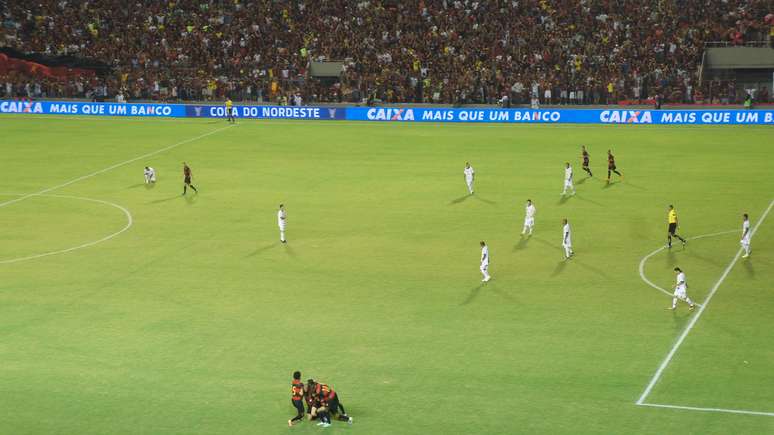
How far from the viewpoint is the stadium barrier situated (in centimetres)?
6844

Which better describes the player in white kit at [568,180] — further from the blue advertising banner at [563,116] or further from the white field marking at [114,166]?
the white field marking at [114,166]

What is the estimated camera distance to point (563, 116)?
234 feet

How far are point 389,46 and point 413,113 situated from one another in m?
8.56

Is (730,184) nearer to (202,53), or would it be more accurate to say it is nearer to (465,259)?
(465,259)

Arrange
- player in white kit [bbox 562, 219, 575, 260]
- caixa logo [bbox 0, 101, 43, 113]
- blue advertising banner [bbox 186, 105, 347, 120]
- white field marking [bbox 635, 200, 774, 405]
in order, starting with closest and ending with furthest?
white field marking [bbox 635, 200, 774, 405] → player in white kit [bbox 562, 219, 575, 260] → blue advertising banner [bbox 186, 105, 347, 120] → caixa logo [bbox 0, 101, 43, 113]

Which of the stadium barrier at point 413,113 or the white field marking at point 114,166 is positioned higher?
the stadium barrier at point 413,113

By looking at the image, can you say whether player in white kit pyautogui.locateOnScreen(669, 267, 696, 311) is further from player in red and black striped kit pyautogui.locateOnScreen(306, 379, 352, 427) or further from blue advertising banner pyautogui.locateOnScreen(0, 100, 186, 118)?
blue advertising banner pyautogui.locateOnScreen(0, 100, 186, 118)

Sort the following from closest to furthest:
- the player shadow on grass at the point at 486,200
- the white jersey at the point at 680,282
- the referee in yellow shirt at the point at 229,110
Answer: the white jersey at the point at 680,282 < the player shadow on grass at the point at 486,200 < the referee in yellow shirt at the point at 229,110

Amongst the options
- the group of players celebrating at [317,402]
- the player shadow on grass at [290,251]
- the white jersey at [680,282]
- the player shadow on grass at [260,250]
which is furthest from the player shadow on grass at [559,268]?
the group of players celebrating at [317,402]

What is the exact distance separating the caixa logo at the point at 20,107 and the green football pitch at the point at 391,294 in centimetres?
2262

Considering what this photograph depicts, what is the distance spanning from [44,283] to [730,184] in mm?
34747

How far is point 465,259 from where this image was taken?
38.9 meters

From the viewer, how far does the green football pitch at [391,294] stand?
25.3 m

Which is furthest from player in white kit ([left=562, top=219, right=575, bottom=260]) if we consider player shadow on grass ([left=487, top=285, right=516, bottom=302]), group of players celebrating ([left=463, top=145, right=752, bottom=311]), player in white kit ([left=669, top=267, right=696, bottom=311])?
player in white kit ([left=669, top=267, right=696, bottom=311])
